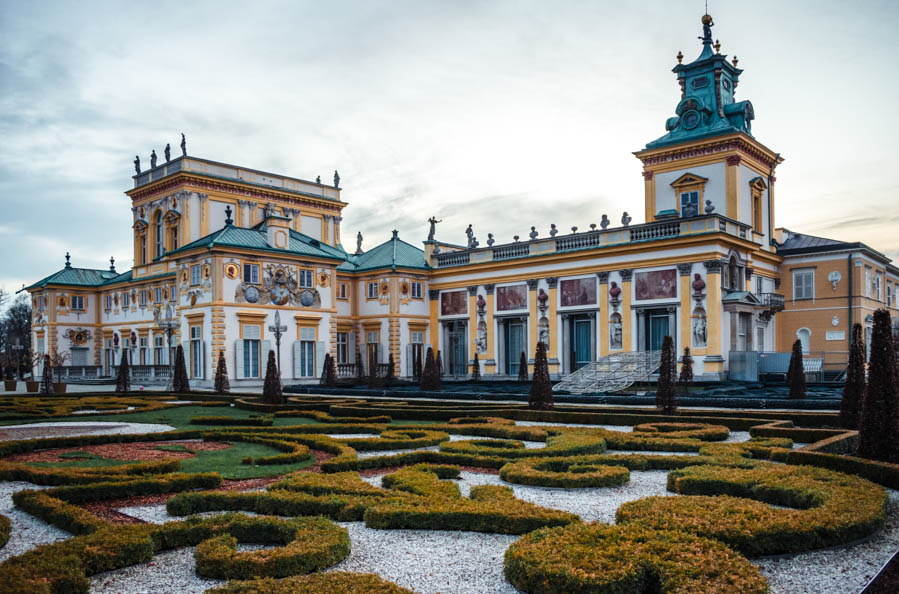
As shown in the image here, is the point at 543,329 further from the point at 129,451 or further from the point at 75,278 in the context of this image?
the point at 75,278

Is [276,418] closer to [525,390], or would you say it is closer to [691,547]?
[525,390]

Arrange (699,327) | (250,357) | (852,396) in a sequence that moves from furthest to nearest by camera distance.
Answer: (250,357), (699,327), (852,396)

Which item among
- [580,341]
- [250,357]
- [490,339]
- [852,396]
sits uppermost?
[490,339]

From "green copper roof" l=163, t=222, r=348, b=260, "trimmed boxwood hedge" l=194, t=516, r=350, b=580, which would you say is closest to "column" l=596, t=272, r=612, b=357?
"green copper roof" l=163, t=222, r=348, b=260

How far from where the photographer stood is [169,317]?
136 feet

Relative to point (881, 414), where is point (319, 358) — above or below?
below

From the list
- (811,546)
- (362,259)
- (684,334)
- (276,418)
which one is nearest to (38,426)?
(276,418)

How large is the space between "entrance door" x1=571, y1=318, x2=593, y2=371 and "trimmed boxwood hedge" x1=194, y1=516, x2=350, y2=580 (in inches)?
1306

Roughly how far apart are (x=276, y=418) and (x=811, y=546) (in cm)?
1549

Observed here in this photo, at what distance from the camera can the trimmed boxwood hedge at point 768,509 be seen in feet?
23.0

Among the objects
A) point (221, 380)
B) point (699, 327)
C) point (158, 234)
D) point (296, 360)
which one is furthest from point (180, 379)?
point (699, 327)

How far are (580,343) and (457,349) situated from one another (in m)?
9.11

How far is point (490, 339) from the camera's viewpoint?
4306cm

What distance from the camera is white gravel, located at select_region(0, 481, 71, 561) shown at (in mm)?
7156
